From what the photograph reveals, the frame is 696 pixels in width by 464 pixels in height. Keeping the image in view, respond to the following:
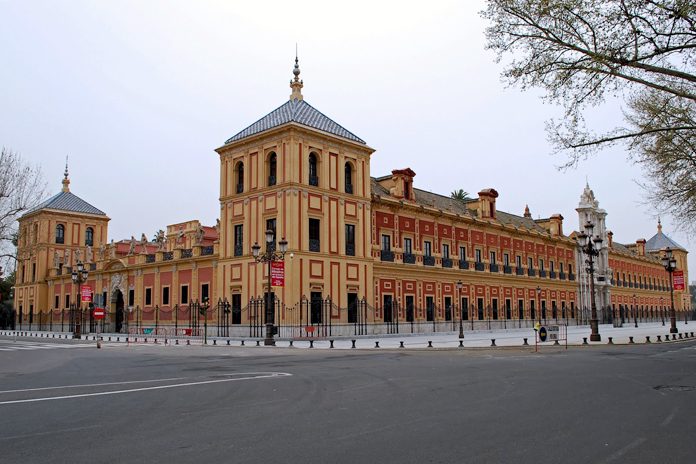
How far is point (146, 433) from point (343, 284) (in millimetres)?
30114

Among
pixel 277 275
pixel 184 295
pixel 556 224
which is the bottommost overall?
pixel 184 295

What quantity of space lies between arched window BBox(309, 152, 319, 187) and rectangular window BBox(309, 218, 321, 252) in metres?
2.24

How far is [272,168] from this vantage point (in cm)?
3738

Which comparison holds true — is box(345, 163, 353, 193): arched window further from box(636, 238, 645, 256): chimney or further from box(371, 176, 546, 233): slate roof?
box(636, 238, 645, 256): chimney

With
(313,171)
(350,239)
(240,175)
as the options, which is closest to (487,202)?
(350,239)

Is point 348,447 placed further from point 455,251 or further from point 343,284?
point 455,251

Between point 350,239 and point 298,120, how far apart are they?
780cm

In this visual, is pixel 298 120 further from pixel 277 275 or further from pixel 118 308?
pixel 118 308

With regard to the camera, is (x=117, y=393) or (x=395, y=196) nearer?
(x=117, y=393)

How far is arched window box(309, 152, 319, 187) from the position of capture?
3670cm

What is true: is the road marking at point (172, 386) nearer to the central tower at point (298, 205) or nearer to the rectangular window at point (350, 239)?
the central tower at point (298, 205)

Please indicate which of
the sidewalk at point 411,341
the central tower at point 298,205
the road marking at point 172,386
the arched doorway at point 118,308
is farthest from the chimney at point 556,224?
the road marking at point 172,386

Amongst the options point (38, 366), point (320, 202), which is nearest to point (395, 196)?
point (320, 202)

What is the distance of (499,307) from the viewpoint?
174 ft
